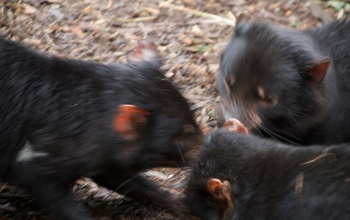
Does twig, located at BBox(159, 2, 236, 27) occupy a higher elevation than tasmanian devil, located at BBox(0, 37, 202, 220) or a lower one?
lower

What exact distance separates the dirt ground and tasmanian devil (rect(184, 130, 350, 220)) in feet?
6.04

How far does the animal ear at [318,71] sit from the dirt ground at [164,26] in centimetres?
121

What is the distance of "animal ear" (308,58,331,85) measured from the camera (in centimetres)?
502

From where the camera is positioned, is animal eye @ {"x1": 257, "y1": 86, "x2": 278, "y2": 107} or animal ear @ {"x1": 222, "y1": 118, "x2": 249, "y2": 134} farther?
animal eye @ {"x1": 257, "y1": 86, "x2": 278, "y2": 107}

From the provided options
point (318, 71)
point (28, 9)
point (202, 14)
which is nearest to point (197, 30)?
point (202, 14)

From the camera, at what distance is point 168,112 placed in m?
4.73

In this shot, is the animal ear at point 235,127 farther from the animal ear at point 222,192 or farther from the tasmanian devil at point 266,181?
the animal ear at point 222,192

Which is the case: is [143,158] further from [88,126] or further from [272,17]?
[272,17]

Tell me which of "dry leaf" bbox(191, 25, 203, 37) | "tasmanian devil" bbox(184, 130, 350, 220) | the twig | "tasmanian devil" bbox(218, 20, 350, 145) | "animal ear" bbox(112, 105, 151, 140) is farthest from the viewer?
the twig

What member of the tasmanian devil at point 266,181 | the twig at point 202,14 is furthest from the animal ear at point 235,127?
the twig at point 202,14

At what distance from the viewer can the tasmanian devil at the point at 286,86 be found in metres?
5.19

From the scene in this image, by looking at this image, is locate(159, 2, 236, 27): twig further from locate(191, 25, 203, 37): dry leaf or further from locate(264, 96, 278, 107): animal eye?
locate(264, 96, 278, 107): animal eye

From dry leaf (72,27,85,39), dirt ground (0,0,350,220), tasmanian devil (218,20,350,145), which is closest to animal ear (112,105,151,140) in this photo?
tasmanian devil (218,20,350,145)

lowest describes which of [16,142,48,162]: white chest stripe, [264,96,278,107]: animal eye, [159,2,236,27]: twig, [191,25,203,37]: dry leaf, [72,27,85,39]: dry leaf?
[72,27,85,39]: dry leaf
